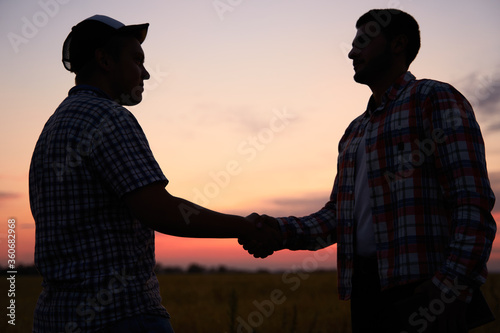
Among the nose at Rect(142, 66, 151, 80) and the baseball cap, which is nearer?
the baseball cap

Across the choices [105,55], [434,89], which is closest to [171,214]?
[105,55]

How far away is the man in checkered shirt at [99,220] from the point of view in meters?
2.35

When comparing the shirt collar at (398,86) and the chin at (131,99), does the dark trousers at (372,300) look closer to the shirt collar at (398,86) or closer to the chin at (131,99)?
the shirt collar at (398,86)

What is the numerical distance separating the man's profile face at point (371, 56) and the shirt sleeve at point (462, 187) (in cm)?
70

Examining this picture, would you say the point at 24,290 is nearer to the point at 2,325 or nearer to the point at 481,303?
the point at 2,325

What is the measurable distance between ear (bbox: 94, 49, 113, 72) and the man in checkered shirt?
1.13ft

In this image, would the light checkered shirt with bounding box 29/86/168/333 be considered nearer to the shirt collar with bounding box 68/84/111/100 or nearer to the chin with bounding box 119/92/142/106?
the shirt collar with bounding box 68/84/111/100

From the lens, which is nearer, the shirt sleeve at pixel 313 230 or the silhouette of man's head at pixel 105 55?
the silhouette of man's head at pixel 105 55

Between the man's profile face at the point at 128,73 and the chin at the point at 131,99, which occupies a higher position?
the man's profile face at the point at 128,73

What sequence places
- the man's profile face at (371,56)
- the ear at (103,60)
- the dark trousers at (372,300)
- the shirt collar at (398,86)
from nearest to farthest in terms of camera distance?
the ear at (103,60)
the dark trousers at (372,300)
the shirt collar at (398,86)
the man's profile face at (371,56)

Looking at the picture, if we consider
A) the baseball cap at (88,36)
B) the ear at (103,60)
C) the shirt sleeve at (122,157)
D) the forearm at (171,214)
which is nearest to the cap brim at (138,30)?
the baseball cap at (88,36)

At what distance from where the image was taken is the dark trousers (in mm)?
3127

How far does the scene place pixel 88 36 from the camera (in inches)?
115

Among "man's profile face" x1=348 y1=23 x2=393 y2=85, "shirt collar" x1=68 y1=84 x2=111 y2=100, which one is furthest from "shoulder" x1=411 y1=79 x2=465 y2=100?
"shirt collar" x1=68 y1=84 x2=111 y2=100
